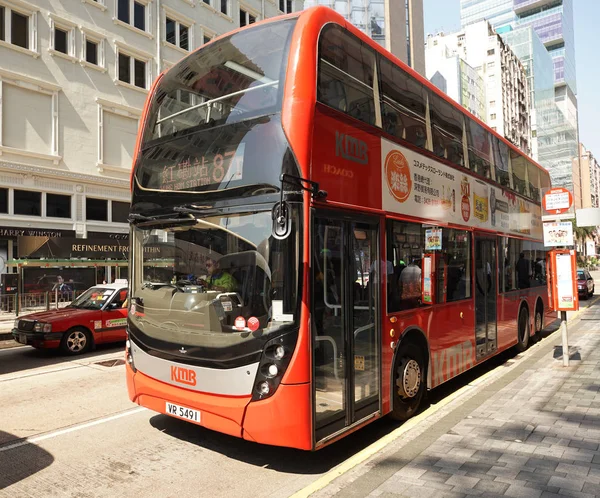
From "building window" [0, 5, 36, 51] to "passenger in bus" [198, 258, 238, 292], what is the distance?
20.5 metres

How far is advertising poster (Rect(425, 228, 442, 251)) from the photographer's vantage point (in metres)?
6.50

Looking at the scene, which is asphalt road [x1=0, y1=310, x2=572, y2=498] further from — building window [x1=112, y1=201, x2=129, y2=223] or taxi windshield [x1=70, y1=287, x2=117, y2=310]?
building window [x1=112, y1=201, x2=129, y2=223]

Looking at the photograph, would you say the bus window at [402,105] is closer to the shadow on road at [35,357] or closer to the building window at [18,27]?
the shadow on road at [35,357]

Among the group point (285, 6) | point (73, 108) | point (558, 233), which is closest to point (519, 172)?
point (558, 233)

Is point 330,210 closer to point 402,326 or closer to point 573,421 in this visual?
point 402,326

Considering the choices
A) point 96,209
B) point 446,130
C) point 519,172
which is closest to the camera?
point 446,130

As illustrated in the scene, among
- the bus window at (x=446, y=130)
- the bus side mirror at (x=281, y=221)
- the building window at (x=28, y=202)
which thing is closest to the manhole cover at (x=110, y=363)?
the bus side mirror at (x=281, y=221)

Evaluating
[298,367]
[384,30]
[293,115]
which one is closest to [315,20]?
[293,115]

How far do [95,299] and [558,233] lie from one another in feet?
33.6

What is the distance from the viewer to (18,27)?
798 inches

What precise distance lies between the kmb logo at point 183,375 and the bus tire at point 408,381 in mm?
2321

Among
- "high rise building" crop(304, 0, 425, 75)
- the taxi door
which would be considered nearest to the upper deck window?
the taxi door

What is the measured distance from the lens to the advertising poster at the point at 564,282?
8.88 m

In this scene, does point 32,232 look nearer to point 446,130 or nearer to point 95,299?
point 95,299
